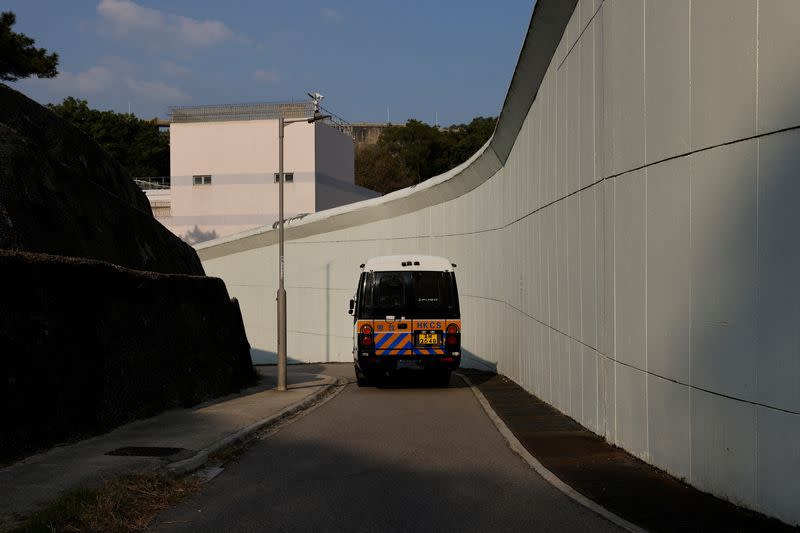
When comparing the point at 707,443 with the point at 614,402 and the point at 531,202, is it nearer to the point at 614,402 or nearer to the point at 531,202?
the point at 614,402

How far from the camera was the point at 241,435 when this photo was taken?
12719mm

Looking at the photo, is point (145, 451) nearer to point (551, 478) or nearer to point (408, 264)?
point (551, 478)

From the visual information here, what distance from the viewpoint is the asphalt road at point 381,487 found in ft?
25.4

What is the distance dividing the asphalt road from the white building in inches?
1784

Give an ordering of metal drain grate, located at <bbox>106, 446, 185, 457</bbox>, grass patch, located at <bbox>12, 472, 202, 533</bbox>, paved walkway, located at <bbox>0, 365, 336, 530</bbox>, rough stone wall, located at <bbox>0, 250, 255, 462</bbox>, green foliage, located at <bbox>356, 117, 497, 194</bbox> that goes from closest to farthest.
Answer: grass patch, located at <bbox>12, 472, 202, 533</bbox>
paved walkway, located at <bbox>0, 365, 336, 530</bbox>
rough stone wall, located at <bbox>0, 250, 255, 462</bbox>
metal drain grate, located at <bbox>106, 446, 185, 457</bbox>
green foliage, located at <bbox>356, 117, 497, 194</bbox>

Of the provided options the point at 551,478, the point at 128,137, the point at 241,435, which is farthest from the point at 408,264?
the point at 128,137

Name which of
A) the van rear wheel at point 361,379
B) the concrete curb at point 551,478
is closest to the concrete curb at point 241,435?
the van rear wheel at point 361,379

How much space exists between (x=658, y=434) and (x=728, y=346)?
2.02 meters

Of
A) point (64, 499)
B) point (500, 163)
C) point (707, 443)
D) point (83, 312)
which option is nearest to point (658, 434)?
A: point (707, 443)

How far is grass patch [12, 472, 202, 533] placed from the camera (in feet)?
23.5

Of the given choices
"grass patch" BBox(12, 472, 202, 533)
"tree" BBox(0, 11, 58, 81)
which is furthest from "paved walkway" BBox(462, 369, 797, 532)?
"tree" BBox(0, 11, 58, 81)

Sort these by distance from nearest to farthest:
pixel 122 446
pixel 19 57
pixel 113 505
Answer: pixel 113 505
pixel 122 446
pixel 19 57

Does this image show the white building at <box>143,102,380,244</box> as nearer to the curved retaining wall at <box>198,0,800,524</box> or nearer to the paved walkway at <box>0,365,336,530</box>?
the curved retaining wall at <box>198,0,800,524</box>

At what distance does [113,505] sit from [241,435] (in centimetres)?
498
